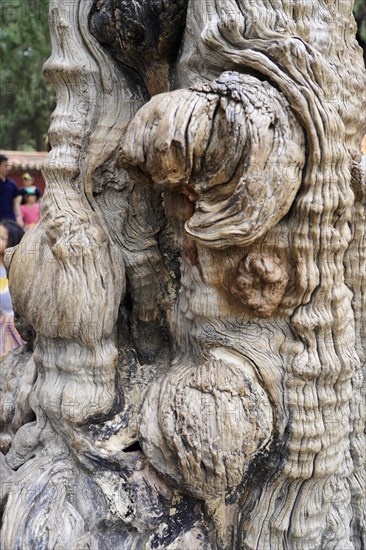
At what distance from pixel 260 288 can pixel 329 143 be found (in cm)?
24

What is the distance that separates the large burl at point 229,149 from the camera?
814mm

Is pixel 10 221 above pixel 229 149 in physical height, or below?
below

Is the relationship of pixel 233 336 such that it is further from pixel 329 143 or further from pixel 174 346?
pixel 329 143

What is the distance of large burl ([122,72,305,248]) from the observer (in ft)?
2.67

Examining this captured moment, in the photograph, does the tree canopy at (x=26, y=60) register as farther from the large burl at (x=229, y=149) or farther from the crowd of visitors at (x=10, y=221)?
the large burl at (x=229, y=149)

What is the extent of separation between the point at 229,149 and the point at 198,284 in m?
0.24

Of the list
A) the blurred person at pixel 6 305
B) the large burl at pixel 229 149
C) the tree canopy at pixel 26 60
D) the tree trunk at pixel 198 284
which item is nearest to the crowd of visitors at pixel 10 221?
the blurred person at pixel 6 305

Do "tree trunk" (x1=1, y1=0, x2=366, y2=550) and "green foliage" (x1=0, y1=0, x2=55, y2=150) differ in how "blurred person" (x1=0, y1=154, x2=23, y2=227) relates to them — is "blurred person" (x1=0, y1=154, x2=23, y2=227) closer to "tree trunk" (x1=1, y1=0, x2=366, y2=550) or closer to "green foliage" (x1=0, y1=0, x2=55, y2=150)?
"green foliage" (x1=0, y1=0, x2=55, y2=150)

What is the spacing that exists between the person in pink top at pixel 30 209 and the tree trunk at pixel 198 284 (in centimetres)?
314

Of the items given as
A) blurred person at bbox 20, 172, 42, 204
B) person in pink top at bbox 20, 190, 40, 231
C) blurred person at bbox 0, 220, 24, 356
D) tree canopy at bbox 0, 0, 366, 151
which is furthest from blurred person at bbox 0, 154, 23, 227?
blurred person at bbox 0, 220, 24, 356

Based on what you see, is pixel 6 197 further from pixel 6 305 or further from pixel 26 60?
pixel 6 305

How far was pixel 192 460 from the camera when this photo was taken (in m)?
0.87

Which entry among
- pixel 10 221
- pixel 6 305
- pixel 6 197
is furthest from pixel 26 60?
pixel 6 305

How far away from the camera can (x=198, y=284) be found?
3.14 feet
